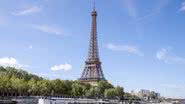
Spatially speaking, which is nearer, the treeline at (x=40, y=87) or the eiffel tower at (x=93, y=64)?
the treeline at (x=40, y=87)

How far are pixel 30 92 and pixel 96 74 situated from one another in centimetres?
3734

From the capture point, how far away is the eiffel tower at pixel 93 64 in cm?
10712

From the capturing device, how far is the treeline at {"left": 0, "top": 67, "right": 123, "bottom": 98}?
225 ft

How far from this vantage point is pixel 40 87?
244ft

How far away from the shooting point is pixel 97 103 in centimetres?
5881

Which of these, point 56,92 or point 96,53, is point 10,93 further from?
point 96,53

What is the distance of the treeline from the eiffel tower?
15.1 feet

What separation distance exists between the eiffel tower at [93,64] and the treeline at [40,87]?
460 cm

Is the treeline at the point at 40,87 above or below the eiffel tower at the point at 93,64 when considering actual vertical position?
below

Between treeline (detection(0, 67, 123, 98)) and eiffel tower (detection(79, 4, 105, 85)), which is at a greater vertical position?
eiffel tower (detection(79, 4, 105, 85))

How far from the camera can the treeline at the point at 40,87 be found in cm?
6864

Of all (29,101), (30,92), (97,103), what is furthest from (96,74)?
(29,101)

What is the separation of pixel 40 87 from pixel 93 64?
35140 mm

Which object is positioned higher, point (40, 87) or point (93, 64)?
point (93, 64)
